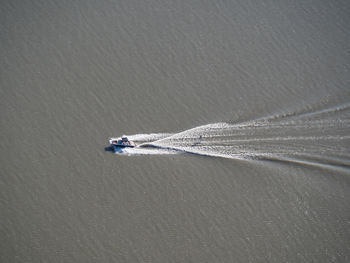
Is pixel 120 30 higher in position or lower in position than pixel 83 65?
higher

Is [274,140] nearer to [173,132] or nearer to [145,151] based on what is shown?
[173,132]

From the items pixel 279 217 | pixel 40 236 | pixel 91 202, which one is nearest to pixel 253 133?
pixel 279 217

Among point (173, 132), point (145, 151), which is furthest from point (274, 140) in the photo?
point (145, 151)

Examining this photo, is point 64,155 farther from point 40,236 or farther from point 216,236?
point 216,236

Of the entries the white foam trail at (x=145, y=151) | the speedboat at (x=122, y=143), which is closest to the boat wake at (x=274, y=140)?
the white foam trail at (x=145, y=151)

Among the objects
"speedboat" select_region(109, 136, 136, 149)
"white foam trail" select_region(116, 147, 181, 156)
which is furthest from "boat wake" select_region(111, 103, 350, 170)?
"speedboat" select_region(109, 136, 136, 149)
